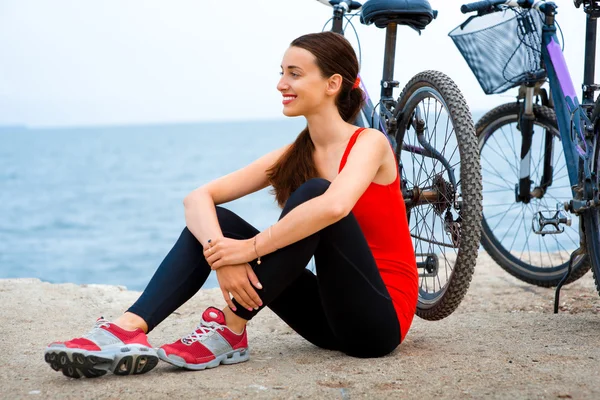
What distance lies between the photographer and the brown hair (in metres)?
2.52

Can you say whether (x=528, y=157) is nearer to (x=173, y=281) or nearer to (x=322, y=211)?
(x=322, y=211)

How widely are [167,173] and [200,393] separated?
31484 mm

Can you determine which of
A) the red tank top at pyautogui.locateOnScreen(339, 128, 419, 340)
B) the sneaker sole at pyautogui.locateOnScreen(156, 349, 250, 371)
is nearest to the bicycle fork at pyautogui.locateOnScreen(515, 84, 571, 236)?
the red tank top at pyautogui.locateOnScreen(339, 128, 419, 340)

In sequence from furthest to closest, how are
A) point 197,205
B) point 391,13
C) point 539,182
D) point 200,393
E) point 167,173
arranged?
point 167,173 → point 539,182 → point 391,13 → point 197,205 → point 200,393

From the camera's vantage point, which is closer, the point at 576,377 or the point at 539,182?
the point at 576,377

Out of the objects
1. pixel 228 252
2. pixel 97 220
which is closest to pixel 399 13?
pixel 228 252

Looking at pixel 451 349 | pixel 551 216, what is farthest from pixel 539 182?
pixel 451 349

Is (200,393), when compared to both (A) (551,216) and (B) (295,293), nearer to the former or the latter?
(B) (295,293)

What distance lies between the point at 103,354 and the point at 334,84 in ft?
3.58

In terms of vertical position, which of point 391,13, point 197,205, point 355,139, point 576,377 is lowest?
point 576,377

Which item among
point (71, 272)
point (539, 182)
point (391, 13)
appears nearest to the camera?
point (391, 13)

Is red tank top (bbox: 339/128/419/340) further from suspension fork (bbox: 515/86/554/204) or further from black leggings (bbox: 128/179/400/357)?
suspension fork (bbox: 515/86/554/204)

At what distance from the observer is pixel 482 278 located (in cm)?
441

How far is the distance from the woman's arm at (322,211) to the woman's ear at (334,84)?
0.96 feet
